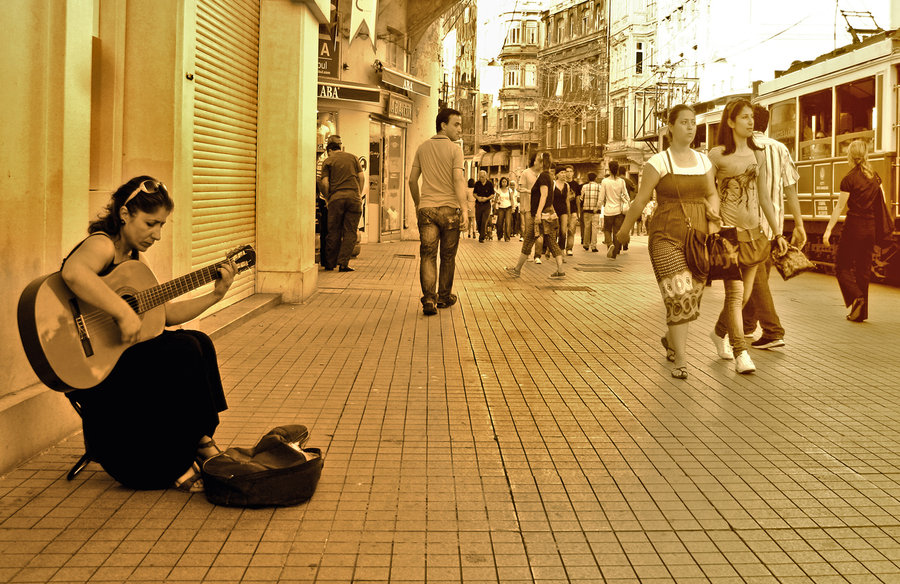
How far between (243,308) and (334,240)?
6331mm

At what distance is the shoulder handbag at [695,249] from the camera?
7676mm

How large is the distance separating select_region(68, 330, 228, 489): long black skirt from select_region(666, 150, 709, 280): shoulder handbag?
4.22 m

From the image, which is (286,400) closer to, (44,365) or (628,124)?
(44,365)

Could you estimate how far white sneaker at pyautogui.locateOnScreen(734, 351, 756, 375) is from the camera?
308 inches

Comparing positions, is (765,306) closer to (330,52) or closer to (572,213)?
(330,52)

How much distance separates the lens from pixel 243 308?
34.4 feet

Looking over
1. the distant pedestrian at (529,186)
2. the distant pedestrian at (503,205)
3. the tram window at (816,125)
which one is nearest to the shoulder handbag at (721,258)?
the distant pedestrian at (529,186)

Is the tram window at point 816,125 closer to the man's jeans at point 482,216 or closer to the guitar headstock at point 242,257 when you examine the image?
the man's jeans at point 482,216

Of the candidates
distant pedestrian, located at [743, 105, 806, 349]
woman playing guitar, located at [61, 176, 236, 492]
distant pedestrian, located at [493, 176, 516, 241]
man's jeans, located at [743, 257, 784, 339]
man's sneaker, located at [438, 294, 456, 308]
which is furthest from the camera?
distant pedestrian, located at [493, 176, 516, 241]

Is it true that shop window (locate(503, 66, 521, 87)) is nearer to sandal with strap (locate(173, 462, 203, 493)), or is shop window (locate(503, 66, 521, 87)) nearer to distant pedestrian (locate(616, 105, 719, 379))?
distant pedestrian (locate(616, 105, 719, 379))

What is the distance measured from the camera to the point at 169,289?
460 cm

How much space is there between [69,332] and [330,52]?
19.5 m

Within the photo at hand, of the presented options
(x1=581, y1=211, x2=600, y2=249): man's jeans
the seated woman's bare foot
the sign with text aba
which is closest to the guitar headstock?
the seated woman's bare foot

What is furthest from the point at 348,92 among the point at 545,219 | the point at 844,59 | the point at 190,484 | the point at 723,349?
the point at 190,484
